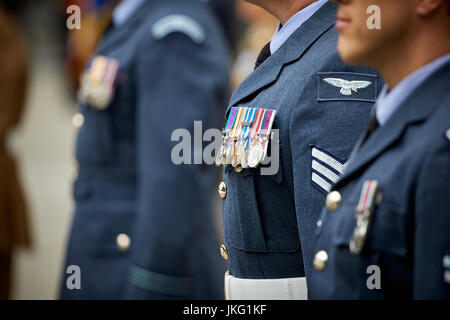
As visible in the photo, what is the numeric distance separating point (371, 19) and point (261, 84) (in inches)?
19.1

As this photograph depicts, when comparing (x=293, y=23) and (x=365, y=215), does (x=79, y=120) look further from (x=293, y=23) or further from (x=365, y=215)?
(x=365, y=215)

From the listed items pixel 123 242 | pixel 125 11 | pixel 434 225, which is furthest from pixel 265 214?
pixel 125 11

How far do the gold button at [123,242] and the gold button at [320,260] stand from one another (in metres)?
1.61

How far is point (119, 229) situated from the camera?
3359 mm

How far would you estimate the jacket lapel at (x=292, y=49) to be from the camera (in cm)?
220

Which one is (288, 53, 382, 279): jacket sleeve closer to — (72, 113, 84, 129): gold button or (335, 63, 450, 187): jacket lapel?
(335, 63, 450, 187): jacket lapel

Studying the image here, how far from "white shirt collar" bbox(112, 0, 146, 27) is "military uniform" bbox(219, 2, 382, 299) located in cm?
141

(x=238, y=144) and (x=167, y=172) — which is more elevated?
(x=238, y=144)

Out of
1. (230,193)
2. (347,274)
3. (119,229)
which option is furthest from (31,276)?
(347,274)

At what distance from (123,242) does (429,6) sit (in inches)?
74.6

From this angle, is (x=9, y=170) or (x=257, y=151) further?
(x=9, y=170)

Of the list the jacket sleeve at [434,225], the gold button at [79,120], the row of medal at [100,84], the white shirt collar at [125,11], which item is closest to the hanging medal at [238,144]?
the jacket sleeve at [434,225]

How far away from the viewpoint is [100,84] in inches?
131

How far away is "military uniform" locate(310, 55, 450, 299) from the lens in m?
1.60
